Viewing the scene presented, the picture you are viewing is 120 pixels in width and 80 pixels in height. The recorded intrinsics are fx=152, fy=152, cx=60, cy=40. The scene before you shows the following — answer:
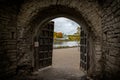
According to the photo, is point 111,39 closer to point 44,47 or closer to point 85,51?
point 85,51

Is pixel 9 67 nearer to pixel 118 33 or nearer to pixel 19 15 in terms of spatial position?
pixel 19 15

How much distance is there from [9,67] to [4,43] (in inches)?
28.5

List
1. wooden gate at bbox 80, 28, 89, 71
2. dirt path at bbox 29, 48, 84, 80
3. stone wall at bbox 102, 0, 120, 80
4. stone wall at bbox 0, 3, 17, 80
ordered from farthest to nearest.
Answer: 1. wooden gate at bbox 80, 28, 89, 71
2. dirt path at bbox 29, 48, 84, 80
3. stone wall at bbox 0, 3, 17, 80
4. stone wall at bbox 102, 0, 120, 80

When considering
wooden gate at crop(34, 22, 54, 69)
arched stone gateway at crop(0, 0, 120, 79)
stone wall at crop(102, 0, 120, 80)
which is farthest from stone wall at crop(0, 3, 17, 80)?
stone wall at crop(102, 0, 120, 80)

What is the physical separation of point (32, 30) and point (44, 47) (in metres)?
1.43

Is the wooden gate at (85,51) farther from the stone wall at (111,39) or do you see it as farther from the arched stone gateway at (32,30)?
the stone wall at (111,39)

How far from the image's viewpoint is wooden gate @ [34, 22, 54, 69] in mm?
5956

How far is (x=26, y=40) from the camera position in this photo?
193 inches

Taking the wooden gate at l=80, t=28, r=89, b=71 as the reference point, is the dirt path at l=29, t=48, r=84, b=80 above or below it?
below

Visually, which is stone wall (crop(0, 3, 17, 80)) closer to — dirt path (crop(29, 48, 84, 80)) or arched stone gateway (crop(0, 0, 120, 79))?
arched stone gateway (crop(0, 0, 120, 79))

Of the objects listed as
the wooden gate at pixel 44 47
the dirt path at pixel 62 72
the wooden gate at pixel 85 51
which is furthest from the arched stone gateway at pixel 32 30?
the wooden gate at pixel 44 47

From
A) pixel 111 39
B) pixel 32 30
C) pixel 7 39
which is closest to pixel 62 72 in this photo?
pixel 32 30

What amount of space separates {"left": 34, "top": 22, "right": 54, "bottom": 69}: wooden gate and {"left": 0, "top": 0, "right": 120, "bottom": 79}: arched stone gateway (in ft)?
2.54

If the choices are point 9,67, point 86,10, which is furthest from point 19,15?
point 86,10
